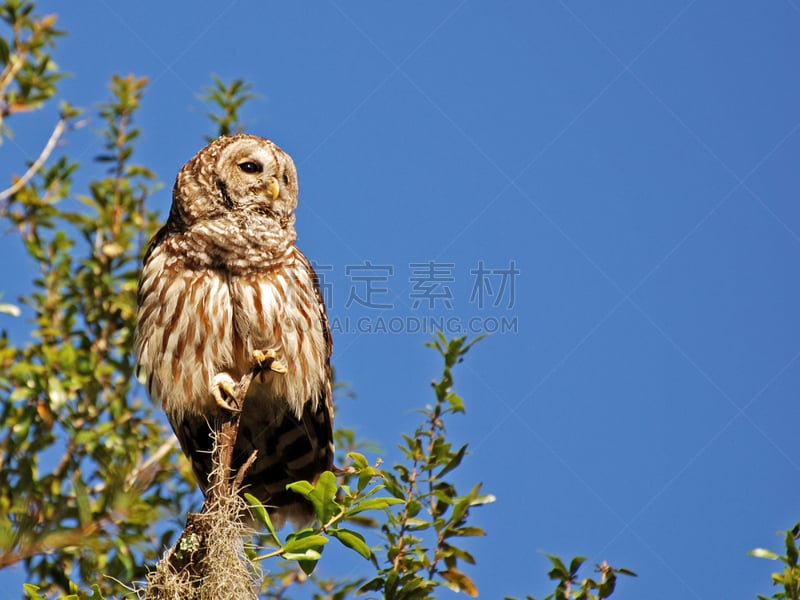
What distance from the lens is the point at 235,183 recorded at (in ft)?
16.6

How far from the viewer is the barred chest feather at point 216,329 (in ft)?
15.8

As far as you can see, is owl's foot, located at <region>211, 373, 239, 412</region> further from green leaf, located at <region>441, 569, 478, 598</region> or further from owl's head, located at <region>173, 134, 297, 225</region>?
green leaf, located at <region>441, 569, 478, 598</region>

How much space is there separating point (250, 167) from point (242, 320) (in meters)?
0.79

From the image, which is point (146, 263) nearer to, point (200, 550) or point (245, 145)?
point (245, 145)

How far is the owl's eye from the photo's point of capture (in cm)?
510

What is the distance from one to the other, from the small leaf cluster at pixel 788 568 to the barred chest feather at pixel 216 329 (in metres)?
2.25

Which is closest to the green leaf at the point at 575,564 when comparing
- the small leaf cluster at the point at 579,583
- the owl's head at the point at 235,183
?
the small leaf cluster at the point at 579,583

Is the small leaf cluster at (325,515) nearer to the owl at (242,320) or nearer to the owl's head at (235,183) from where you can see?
the owl at (242,320)

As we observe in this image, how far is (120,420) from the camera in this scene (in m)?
5.70

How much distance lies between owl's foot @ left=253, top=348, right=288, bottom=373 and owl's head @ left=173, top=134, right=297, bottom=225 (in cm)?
79

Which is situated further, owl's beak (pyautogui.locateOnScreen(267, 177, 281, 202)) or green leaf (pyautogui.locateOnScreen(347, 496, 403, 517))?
owl's beak (pyautogui.locateOnScreen(267, 177, 281, 202))

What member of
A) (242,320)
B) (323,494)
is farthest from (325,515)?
(242,320)

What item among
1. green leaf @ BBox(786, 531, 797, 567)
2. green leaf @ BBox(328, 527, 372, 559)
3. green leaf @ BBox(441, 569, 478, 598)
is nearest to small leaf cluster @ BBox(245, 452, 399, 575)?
green leaf @ BBox(328, 527, 372, 559)

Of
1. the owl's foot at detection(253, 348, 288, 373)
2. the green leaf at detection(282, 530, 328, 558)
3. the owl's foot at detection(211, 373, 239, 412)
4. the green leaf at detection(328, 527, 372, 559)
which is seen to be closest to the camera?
the green leaf at detection(282, 530, 328, 558)
